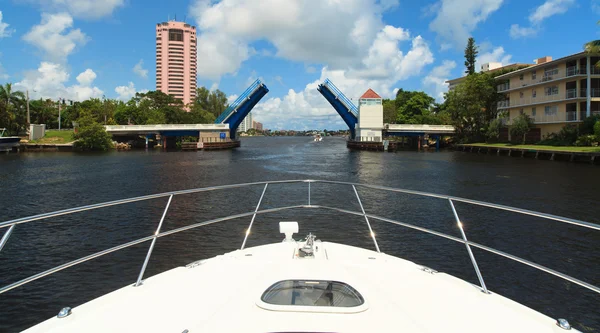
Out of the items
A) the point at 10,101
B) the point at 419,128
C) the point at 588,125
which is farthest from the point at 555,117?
the point at 10,101

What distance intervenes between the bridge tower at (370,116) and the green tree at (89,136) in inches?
1434

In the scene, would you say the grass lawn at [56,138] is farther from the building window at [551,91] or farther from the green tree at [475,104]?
the building window at [551,91]

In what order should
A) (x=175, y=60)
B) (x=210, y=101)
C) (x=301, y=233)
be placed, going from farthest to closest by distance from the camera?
1. (x=175, y=60)
2. (x=210, y=101)
3. (x=301, y=233)

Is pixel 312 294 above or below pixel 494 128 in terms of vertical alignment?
below

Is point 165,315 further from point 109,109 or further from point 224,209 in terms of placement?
point 109,109

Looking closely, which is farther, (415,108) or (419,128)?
(415,108)

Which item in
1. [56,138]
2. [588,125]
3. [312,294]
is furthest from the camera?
[56,138]

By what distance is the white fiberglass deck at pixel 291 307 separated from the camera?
2.16m

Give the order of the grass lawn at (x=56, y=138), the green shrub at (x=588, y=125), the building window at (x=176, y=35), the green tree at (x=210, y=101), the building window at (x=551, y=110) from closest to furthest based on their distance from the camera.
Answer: the green shrub at (x=588, y=125)
the building window at (x=551, y=110)
the grass lawn at (x=56, y=138)
the green tree at (x=210, y=101)
the building window at (x=176, y=35)

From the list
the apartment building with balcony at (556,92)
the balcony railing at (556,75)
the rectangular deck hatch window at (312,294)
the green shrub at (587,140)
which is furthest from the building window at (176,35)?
the rectangular deck hatch window at (312,294)

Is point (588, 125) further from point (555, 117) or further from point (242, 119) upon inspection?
point (242, 119)

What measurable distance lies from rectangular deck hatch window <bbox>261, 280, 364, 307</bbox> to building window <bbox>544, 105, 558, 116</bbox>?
151ft

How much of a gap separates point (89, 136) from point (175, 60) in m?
105

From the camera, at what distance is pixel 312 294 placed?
2.48 meters
